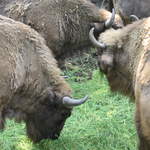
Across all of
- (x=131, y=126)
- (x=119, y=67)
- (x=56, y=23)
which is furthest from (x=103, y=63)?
(x=56, y=23)

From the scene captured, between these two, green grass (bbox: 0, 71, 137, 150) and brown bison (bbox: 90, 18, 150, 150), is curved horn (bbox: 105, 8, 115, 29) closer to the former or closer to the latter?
green grass (bbox: 0, 71, 137, 150)

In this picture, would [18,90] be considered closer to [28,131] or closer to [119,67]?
[28,131]

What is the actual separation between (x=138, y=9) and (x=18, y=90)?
478cm

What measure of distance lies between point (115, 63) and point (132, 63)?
0.44 metres

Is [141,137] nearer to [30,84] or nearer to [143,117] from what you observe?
[143,117]

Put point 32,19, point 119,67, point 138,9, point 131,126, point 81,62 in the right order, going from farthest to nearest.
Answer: point 81,62
point 138,9
point 32,19
point 131,126
point 119,67

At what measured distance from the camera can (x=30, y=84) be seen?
5.93 metres

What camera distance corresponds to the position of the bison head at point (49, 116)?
20.1 feet

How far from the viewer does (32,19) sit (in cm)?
890

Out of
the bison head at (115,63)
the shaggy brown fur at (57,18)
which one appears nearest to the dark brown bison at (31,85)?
the bison head at (115,63)

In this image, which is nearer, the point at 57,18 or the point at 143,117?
the point at 143,117

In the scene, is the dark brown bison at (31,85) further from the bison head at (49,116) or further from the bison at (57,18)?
the bison at (57,18)

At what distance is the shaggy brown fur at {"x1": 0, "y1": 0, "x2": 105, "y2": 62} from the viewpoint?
892cm

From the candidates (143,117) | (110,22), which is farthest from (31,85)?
(110,22)
